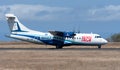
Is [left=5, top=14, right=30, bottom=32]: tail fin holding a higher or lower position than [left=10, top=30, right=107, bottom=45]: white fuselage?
higher

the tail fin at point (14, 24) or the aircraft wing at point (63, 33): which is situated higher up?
the tail fin at point (14, 24)

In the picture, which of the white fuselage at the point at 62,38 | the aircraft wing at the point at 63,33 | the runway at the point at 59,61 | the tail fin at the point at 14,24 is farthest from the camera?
the tail fin at the point at 14,24

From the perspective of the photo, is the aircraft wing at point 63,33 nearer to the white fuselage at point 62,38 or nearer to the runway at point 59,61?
the white fuselage at point 62,38

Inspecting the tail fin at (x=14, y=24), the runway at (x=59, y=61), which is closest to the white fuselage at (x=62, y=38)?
the tail fin at (x=14, y=24)

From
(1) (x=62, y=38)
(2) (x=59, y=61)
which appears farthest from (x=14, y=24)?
(2) (x=59, y=61)

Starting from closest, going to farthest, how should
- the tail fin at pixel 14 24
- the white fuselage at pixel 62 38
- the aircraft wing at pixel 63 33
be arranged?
the white fuselage at pixel 62 38
the aircraft wing at pixel 63 33
the tail fin at pixel 14 24

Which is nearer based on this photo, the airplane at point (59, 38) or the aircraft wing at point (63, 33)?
the airplane at point (59, 38)

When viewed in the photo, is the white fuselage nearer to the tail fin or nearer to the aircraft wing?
the aircraft wing

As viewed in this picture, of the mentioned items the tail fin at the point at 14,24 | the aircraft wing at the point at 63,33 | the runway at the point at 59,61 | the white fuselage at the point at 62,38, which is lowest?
the runway at the point at 59,61

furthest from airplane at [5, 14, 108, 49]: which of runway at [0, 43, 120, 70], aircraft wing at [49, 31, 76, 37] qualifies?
runway at [0, 43, 120, 70]

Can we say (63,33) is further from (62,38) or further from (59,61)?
(59,61)

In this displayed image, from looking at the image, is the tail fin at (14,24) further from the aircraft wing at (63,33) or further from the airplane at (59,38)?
the aircraft wing at (63,33)

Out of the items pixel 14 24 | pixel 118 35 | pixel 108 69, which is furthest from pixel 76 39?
pixel 118 35

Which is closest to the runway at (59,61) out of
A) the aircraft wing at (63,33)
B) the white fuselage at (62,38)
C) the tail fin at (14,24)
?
the white fuselage at (62,38)
